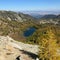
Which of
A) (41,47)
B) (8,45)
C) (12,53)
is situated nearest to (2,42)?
(8,45)

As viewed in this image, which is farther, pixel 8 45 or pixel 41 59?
pixel 8 45

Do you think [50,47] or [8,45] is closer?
[50,47]

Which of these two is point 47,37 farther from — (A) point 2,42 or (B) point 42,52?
(A) point 2,42

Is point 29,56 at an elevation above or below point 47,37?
below

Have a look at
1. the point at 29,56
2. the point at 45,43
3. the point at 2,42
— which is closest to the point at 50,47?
the point at 45,43

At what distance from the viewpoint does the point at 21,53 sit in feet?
158

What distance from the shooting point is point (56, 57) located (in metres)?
47.9

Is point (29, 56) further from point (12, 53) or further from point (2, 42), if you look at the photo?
point (2, 42)

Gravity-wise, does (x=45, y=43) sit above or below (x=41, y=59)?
above

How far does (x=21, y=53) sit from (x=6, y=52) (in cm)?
330

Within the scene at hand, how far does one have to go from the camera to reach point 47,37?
157 feet

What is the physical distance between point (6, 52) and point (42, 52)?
25.9 feet

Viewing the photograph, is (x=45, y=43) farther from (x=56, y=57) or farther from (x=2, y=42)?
(x=2, y=42)

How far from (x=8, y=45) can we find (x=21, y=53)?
461 cm
